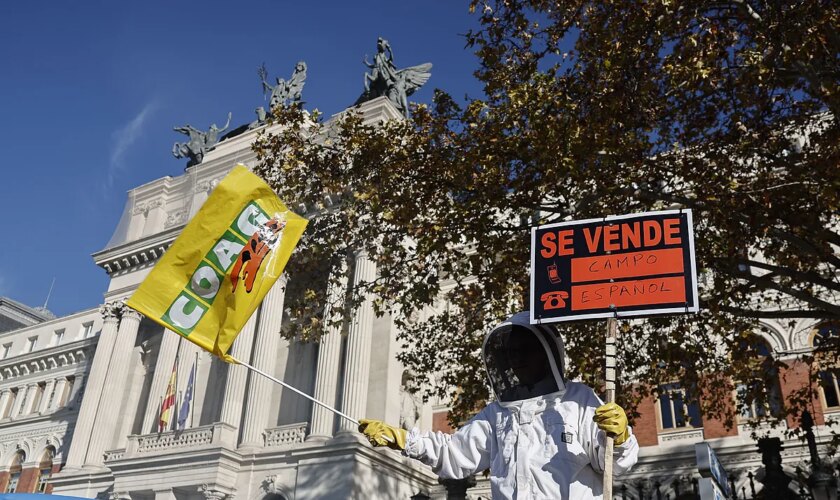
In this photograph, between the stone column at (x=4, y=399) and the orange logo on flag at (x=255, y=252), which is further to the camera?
the stone column at (x=4, y=399)

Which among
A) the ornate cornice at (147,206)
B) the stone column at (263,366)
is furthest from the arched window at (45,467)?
the stone column at (263,366)

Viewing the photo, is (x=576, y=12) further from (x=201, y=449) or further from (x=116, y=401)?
(x=116, y=401)

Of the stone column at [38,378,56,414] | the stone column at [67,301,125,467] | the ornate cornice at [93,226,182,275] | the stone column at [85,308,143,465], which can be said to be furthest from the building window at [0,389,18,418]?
the stone column at [85,308,143,465]

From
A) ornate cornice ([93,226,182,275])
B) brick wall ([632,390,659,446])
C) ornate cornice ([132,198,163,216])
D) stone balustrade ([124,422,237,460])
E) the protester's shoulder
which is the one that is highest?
ornate cornice ([132,198,163,216])

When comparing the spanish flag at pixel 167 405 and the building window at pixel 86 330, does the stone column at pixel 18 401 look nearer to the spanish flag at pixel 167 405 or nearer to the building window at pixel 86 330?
the building window at pixel 86 330

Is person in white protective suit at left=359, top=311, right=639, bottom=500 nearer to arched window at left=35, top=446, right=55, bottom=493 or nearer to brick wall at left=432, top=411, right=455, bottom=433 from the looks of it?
brick wall at left=432, top=411, right=455, bottom=433

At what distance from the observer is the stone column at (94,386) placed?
103 ft

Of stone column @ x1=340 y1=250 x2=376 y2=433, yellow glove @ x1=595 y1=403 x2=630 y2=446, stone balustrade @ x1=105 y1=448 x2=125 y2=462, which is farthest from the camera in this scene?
stone balustrade @ x1=105 y1=448 x2=125 y2=462

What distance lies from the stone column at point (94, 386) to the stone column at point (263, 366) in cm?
895

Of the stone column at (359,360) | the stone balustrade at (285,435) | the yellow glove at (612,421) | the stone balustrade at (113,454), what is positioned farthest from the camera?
the stone balustrade at (113,454)

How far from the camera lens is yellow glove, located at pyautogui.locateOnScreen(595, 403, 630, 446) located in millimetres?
4285

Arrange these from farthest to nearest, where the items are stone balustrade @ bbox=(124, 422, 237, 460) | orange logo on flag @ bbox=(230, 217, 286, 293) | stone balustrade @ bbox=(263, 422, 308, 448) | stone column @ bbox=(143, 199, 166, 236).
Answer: stone column @ bbox=(143, 199, 166, 236) → stone balustrade @ bbox=(124, 422, 237, 460) → stone balustrade @ bbox=(263, 422, 308, 448) → orange logo on flag @ bbox=(230, 217, 286, 293)

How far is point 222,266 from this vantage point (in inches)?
294

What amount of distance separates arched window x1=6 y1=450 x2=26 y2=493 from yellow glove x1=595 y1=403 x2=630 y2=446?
4283 cm
